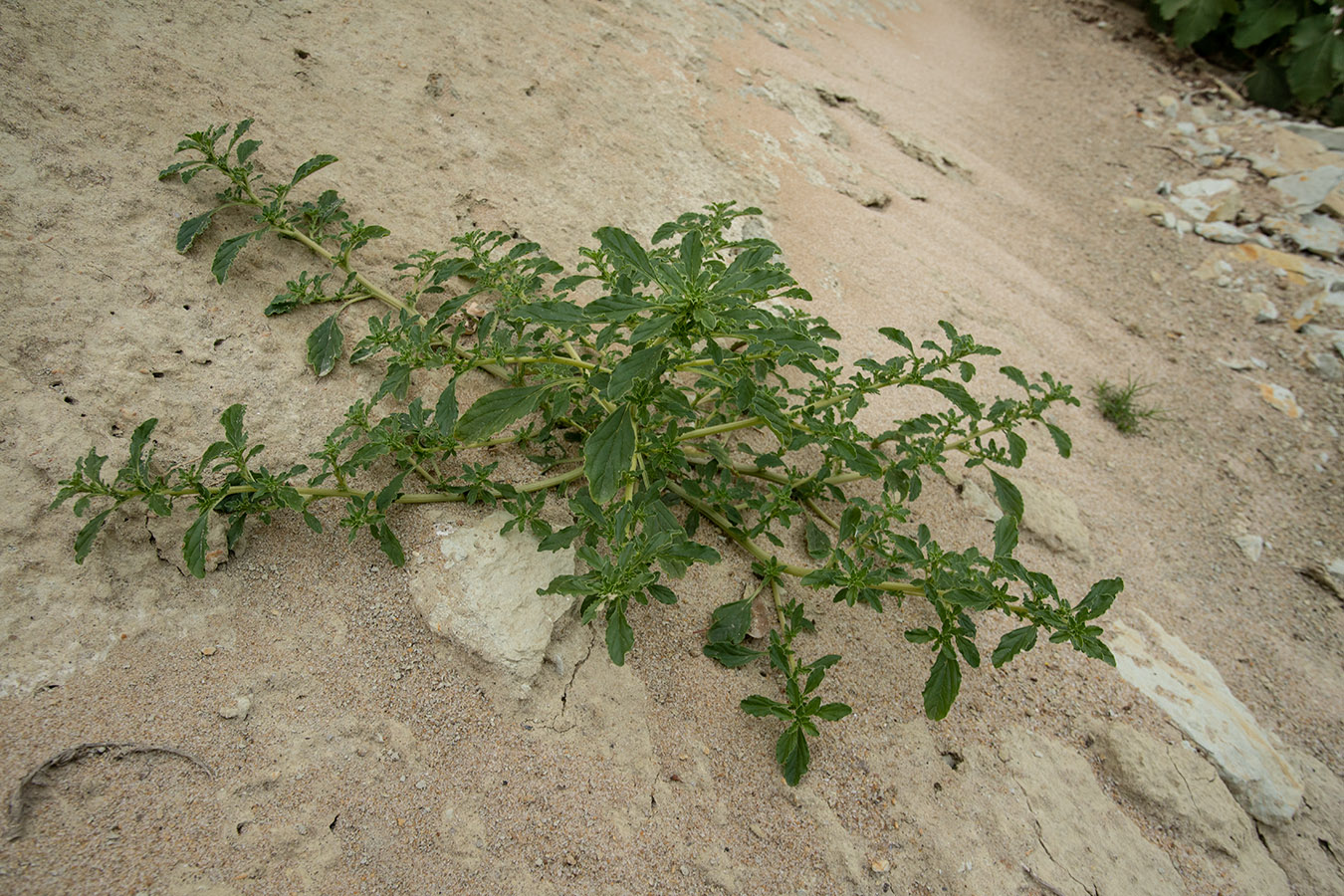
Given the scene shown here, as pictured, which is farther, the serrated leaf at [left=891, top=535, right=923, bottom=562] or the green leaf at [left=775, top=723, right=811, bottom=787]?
the serrated leaf at [left=891, top=535, right=923, bottom=562]

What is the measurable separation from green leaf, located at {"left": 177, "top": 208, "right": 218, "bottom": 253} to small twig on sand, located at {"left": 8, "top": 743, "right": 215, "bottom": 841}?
1.39 m

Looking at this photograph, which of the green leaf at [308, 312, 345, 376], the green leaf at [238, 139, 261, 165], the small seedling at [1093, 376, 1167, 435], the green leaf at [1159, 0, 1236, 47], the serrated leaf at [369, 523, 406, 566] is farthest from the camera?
the green leaf at [1159, 0, 1236, 47]

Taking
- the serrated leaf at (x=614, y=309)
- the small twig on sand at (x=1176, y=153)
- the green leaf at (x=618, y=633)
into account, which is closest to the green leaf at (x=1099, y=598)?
the green leaf at (x=618, y=633)

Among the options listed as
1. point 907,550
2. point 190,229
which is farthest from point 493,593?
point 190,229

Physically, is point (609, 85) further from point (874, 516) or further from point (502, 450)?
point (874, 516)

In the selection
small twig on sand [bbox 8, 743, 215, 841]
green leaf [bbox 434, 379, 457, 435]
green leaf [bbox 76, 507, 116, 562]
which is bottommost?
small twig on sand [bbox 8, 743, 215, 841]

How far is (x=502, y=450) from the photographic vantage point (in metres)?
2.09

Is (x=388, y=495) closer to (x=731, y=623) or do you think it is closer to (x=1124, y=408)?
(x=731, y=623)

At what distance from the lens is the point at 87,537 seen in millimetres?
1489

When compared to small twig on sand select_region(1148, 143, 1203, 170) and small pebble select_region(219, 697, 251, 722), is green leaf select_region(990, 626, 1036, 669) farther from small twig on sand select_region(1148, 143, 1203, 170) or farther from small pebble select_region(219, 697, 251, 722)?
small twig on sand select_region(1148, 143, 1203, 170)

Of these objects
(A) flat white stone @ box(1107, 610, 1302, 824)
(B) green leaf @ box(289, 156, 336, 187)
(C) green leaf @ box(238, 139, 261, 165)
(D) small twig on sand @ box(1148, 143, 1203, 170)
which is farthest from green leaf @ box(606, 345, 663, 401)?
(D) small twig on sand @ box(1148, 143, 1203, 170)

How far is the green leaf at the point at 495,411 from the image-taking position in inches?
62.4

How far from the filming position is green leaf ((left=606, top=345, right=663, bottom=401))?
136 centimetres

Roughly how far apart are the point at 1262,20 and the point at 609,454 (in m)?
8.46
